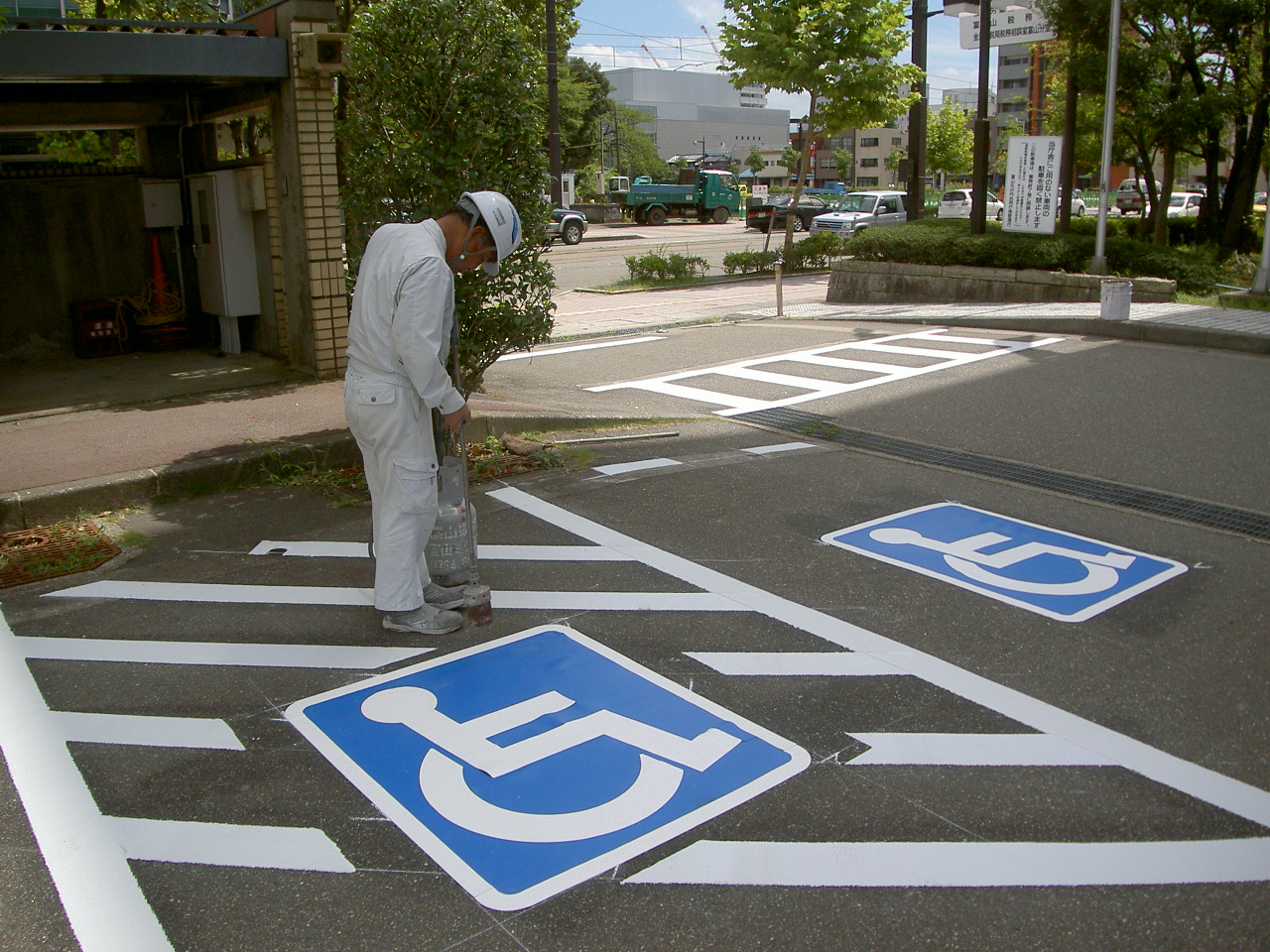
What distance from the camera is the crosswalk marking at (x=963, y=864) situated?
119 inches

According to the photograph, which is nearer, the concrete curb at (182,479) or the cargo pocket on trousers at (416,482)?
the cargo pocket on trousers at (416,482)

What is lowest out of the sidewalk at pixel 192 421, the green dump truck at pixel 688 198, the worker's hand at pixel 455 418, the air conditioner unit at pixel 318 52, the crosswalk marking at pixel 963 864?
the crosswalk marking at pixel 963 864

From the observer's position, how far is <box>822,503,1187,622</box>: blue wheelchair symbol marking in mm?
5105

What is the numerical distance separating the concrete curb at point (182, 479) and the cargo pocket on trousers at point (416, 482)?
2.81 meters

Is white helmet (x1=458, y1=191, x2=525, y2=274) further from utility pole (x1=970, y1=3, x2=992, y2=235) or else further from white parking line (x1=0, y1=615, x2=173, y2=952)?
utility pole (x1=970, y1=3, x2=992, y2=235)

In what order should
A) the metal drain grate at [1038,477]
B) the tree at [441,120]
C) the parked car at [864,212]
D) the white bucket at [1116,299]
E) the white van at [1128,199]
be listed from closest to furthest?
the metal drain grate at [1038,477]
the tree at [441,120]
the white bucket at [1116,299]
the parked car at [864,212]
the white van at [1128,199]

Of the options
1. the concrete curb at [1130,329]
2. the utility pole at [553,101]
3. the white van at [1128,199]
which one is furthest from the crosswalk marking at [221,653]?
the white van at [1128,199]

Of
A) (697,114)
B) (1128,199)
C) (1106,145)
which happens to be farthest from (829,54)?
(697,114)

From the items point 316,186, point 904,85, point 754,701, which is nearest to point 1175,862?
point 754,701

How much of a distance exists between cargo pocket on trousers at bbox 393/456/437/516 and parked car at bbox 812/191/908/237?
93.9 ft

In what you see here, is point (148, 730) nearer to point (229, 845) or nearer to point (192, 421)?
point (229, 845)

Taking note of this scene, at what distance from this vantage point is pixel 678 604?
5.05 meters

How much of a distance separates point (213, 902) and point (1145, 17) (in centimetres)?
1867

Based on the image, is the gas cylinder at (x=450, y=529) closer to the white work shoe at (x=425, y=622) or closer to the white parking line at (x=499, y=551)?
the white work shoe at (x=425, y=622)
